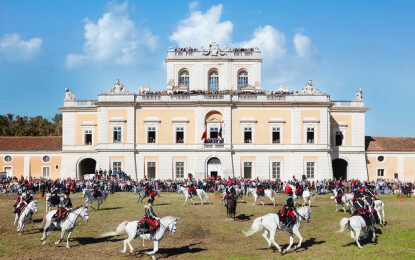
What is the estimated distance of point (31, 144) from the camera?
5097cm

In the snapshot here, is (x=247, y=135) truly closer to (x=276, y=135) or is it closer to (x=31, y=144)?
(x=276, y=135)

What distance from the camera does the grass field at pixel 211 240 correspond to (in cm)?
1514

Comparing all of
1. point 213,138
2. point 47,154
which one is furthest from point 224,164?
point 47,154

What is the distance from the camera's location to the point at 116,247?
1636 centimetres

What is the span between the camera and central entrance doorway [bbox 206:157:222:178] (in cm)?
4541

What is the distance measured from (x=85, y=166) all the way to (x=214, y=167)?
16.3m

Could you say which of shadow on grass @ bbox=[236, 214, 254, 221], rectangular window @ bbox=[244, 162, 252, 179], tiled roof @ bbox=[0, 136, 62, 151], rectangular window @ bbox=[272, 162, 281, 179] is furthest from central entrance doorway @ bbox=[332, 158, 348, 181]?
tiled roof @ bbox=[0, 136, 62, 151]

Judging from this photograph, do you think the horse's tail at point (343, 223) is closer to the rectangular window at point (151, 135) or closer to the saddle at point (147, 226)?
the saddle at point (147, 226)

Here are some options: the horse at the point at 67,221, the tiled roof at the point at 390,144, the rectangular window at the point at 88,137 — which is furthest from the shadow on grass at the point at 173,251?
the tiled roof at the point at 390,144

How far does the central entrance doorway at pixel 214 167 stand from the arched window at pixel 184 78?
11995 millimetres

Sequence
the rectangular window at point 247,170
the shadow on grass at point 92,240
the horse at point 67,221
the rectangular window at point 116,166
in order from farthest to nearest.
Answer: the rectangular window at point 247,170
the rectangular window at point 116,166
the shadow on grass at point 92,240
the horse at point 67,221

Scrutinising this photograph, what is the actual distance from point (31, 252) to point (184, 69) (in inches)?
1549

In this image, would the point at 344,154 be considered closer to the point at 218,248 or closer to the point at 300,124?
the point at 300,124

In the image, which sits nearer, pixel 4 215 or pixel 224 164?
pixel 4 215
